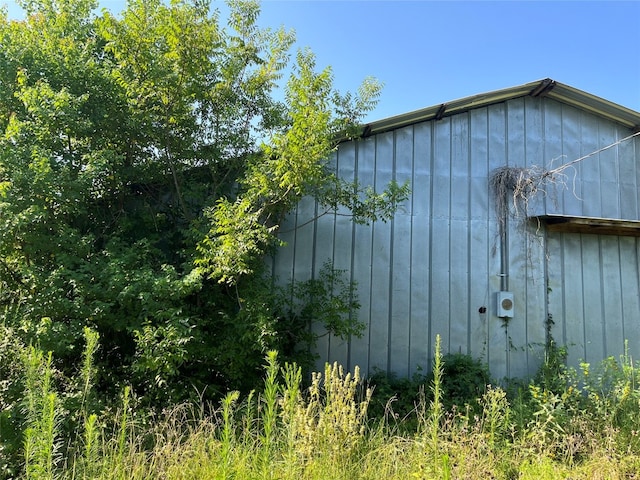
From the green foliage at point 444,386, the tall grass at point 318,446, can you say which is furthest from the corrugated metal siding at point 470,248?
the tall grass at point 318,446

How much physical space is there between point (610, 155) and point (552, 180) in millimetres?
1304

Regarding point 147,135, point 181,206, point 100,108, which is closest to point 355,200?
point 181,206

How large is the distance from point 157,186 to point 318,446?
3730mm

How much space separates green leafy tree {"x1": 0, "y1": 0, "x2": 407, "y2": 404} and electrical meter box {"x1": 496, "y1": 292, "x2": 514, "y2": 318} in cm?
226

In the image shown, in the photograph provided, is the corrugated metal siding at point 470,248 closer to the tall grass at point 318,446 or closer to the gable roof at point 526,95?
the gable roof at point 526,95

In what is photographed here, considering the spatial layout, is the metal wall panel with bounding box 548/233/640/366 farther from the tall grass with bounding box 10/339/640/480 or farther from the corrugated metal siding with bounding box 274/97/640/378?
the tall grass with bounding box 10/339/640/480

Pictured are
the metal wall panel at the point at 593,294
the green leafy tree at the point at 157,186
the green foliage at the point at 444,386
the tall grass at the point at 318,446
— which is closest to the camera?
the tall grass at the point at 318,446

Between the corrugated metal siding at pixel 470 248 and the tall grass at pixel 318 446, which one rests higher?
the corrugated metal siding at pixel 470 248

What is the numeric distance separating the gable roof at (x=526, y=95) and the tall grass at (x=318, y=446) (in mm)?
3947

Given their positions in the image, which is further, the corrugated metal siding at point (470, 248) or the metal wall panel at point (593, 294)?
the metal wall panel at point (593, 294)

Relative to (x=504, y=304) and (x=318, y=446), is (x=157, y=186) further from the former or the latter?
(x=504, y=304)

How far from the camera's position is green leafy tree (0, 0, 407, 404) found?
3.97m

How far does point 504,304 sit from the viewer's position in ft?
19.9

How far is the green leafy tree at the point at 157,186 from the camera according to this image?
156 inches
